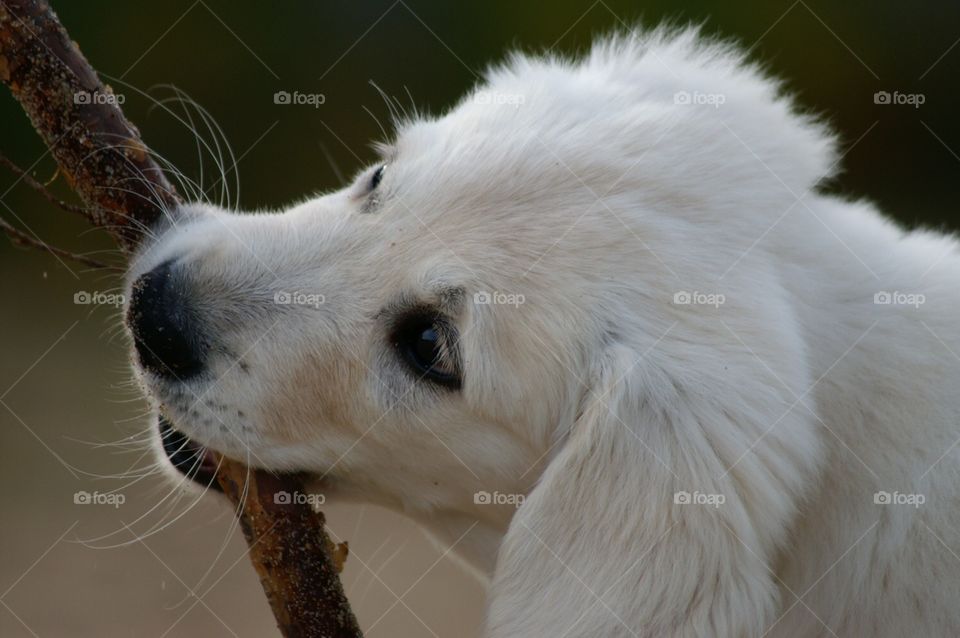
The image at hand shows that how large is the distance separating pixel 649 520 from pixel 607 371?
0.34 meters

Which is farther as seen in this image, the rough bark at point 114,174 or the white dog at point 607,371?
the rough bark at point 114,174

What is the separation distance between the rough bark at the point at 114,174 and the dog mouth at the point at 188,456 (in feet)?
0.28

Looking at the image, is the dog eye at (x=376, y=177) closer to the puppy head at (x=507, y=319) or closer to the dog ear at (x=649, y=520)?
the puppy head at (x=507, y=319)

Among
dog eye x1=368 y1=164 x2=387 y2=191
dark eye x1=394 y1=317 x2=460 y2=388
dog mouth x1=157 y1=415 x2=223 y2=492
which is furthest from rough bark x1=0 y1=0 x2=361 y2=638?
dog eye x1=368 y1=164 x2=387 y2=191

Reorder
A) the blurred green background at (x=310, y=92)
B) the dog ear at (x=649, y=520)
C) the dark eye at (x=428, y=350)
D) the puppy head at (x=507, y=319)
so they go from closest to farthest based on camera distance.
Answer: the dog ear at (x=649, y=520) < the puppy head at (x=507, y=319) < the dark eye at (x=428, y=350) < the blurred green background at (x=310, y=92)

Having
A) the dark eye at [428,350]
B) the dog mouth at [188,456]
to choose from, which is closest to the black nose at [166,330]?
the dog mouth at [188,456]

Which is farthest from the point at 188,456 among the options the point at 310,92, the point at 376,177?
the point at 310,92

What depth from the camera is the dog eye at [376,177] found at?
9.70ft

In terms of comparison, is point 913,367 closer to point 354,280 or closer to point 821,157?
point 821,157

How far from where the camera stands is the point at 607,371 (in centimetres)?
251

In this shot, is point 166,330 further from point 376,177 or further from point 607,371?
point 607,371

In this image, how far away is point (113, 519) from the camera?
6344 millimetres

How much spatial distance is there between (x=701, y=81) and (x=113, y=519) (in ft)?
15.0

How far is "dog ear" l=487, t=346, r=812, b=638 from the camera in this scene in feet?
7.73
